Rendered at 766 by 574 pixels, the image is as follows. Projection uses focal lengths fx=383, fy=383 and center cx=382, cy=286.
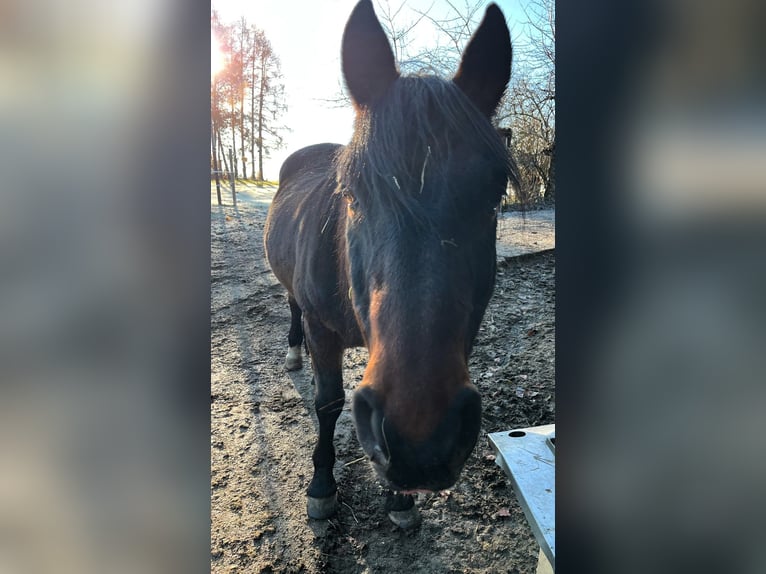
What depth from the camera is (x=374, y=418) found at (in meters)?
0.75

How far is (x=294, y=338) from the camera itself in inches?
123

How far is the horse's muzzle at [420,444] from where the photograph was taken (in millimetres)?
717

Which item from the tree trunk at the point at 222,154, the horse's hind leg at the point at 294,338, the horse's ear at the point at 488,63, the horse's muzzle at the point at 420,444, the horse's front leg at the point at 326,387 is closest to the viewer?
the horse's muzzle at the point at 420,444

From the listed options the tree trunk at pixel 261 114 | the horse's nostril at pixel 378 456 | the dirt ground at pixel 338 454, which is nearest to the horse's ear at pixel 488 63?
the dirt ground at pixel 338 454

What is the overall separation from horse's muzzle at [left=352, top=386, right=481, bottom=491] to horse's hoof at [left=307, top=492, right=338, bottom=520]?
2.99 ft

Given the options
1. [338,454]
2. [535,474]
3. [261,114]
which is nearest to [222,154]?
[261,114]

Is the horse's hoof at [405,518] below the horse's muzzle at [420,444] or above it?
below

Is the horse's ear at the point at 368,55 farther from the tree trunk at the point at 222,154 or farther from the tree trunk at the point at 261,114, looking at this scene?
the tree trunk at the point at 222,154

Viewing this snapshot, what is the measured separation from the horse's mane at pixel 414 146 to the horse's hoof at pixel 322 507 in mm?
1229

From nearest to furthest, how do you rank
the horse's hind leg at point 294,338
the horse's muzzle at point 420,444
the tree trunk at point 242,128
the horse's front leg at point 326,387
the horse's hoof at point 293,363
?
the horse's muzzle at point 420,444, the tree trunk at point 242,128, the horse's front leg at point 326,387, the horse's hoof at point 293,363, the horse's hind leg at point 294,338
